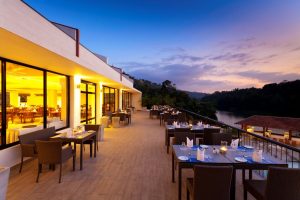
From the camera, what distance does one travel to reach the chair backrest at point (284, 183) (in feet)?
7.45

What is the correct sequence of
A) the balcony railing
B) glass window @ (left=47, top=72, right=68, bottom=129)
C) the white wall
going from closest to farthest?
the white wall → the balcony railing → glass window @ (left=47, top=72, right=68, bottom=129)

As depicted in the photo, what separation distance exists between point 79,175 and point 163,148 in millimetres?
3113

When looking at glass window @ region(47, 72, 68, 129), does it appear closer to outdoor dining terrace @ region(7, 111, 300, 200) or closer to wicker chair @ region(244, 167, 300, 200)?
outdoor dining terrace @ region(7, 111, 300, 200)

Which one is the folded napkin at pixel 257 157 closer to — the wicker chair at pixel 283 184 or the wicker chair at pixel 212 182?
the wicker chair at pixel 283 184

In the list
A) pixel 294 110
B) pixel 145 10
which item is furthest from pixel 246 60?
pixel 145 10

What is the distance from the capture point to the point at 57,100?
805 cm

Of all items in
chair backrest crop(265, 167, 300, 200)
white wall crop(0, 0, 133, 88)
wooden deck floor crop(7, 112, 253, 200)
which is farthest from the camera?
wooden deck floor crop(7, 112, 253, 200)

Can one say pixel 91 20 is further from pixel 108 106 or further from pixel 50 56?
pixel 50 56

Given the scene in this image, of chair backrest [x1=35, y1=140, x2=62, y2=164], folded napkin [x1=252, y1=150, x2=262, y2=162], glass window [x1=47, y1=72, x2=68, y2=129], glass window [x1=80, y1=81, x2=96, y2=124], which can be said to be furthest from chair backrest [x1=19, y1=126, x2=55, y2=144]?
folded napkin [x1=252, y1=150, x2=262, y2=162]

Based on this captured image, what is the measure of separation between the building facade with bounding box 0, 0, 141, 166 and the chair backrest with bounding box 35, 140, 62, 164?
4.16 feet

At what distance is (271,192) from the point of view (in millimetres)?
2348

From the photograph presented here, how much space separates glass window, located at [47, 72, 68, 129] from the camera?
7248mm

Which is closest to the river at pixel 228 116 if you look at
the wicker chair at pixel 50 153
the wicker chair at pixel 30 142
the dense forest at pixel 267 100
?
the dense forest at pixel 267 100

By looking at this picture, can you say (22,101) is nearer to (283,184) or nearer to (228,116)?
(283,184)
